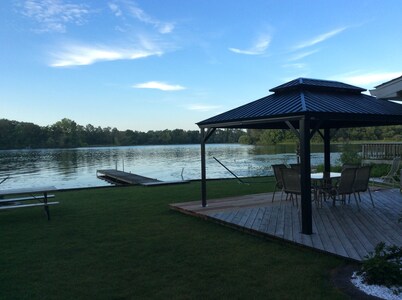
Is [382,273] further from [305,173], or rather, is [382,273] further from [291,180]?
[291,180]

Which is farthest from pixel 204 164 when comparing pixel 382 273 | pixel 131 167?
pixel 131 167

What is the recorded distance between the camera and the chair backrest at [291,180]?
5.65 meters

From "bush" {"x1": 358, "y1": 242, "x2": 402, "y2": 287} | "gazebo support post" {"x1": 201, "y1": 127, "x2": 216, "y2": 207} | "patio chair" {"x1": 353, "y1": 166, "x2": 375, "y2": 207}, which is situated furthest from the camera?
"gazebo support post" {"x1": 201, "y1": 127, "x2": 216, "y2": 207}

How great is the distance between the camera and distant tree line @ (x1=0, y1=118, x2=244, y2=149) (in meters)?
77.2

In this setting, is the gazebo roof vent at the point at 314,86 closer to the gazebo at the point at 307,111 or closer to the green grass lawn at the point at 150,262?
the gazebo at the point at 307,111

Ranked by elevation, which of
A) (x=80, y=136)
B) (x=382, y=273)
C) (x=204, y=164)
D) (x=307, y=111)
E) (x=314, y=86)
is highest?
(x=80, y=136)

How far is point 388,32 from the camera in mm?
11664

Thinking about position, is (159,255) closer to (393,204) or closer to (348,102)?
(348,102)

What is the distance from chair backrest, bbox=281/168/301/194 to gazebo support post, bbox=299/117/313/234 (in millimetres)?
824

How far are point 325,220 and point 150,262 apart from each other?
297 cm

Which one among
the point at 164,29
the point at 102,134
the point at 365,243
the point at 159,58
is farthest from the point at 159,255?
the point at 102,134

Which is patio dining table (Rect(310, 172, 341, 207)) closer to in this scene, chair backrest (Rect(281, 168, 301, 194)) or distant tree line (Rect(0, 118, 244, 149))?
chair backrest (Rect(281, 168, 301, 194))

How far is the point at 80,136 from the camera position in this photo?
84.9 metres

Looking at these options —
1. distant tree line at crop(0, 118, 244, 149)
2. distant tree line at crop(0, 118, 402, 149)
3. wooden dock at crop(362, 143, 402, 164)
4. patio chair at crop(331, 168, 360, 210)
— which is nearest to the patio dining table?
patio chair at crop(331, 168, 360, 210)
